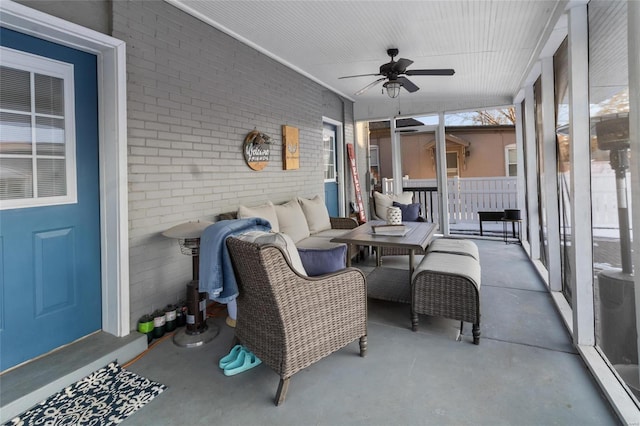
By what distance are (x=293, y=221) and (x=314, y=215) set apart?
24.6 inches

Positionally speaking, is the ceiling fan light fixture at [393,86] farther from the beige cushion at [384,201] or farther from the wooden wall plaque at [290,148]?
the beige cushion at [384,201]

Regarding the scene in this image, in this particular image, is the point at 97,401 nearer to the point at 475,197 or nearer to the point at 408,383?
the point at 408,383

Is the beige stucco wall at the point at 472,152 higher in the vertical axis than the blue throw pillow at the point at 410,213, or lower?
higher

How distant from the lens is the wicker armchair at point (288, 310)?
1889 millimetres

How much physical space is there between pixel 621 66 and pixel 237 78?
3.46m

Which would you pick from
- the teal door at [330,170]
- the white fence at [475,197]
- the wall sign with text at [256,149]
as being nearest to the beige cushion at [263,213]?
the wall sign with text at [256,149]

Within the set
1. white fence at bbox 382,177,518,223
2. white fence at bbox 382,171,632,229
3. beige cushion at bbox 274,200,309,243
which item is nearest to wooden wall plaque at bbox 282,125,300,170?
beige cushion at bbox 274,200,309,243

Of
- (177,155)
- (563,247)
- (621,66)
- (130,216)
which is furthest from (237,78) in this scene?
(563,247)

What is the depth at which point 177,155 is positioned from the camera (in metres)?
3.07

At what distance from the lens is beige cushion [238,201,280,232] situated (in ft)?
11.3

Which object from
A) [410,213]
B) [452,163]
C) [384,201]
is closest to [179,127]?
[384,201]

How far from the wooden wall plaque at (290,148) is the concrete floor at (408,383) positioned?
2636mm

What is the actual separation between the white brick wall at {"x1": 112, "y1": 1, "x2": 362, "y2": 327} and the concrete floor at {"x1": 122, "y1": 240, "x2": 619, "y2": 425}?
79 centimetres

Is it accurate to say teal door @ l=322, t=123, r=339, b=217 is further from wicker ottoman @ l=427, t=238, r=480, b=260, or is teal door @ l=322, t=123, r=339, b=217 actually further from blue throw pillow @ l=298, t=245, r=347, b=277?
blue throw pillow @ l=298, t=245, r=347, b=277
